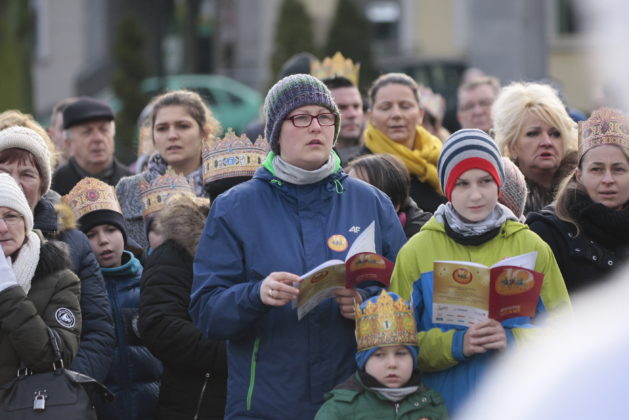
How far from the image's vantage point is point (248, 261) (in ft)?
13.0

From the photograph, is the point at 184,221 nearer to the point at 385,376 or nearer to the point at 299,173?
the point at 299,173

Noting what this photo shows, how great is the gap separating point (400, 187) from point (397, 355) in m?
1.39

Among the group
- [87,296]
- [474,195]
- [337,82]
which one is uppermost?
[337,82]

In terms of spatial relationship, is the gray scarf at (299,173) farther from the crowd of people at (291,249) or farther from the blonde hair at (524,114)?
the blonde hair at (524,114)

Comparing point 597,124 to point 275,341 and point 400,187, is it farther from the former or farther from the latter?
point 275,341

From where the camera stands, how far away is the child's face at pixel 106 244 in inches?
225

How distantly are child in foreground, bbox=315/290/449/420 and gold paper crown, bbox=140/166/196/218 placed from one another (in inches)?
85.2

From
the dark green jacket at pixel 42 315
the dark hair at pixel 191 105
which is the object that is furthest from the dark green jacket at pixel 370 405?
the dark hair at pixel 191 105

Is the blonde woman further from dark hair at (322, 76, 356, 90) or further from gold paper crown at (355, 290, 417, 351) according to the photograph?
gold paper crown at (355, 290, 417, 351)

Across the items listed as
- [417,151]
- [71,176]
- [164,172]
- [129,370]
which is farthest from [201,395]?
[71,176]

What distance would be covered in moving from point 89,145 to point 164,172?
1.21m

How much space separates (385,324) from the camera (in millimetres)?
3838

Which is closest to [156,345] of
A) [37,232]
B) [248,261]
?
[37,232]

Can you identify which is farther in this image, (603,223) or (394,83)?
(394,83)
